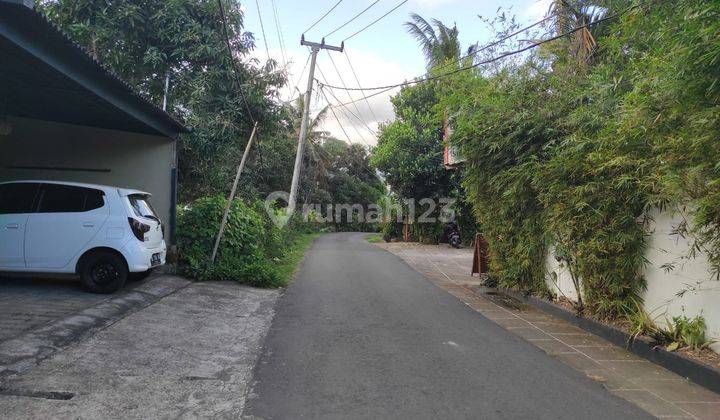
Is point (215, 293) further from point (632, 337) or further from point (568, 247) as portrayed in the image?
point (632, 337)

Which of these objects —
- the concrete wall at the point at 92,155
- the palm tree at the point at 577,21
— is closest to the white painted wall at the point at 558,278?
the palm tree at the point at 577,21

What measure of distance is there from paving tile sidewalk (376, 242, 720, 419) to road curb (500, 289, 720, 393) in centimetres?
7

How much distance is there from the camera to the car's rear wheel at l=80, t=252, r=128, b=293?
7348 mm

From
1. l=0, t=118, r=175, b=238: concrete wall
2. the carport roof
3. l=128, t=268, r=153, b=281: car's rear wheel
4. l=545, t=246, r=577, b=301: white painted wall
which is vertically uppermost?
the carport roof

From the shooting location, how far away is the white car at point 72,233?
23.7 feet

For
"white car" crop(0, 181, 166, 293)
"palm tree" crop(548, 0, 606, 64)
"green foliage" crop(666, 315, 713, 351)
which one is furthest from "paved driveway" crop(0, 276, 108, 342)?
"palm tree" crop(548, 0, 606, 64)

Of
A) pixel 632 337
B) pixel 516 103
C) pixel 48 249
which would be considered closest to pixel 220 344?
pixel 48 249

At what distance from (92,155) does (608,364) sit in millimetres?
9484

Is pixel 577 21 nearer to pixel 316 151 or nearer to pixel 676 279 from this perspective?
pixel 676 279

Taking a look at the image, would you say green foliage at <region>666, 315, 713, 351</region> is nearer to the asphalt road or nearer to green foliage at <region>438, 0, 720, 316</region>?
green foliage at <region>438, 0, 720, 316</region>

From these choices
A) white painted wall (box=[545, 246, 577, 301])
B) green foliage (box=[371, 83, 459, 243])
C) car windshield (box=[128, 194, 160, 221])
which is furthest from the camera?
green foliage (box=[371, 83, 459, 243])

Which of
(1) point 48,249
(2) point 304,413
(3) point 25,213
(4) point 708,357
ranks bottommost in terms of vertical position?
(2) point 304,413

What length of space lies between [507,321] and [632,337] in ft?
6.56

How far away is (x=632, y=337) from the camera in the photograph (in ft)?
19.6
